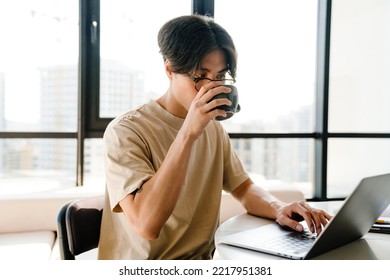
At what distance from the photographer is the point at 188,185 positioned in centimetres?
128

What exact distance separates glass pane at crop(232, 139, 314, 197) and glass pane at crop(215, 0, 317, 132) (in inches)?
4.9

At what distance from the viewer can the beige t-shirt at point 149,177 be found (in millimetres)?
1094

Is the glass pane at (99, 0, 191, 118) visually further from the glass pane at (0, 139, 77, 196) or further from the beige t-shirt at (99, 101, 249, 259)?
the beige t-shirt at (99, 101, 249, 259)

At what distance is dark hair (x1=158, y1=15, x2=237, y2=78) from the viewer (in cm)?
121

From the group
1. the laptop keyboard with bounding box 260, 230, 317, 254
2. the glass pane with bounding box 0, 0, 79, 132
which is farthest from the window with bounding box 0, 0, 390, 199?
the laptop keyboard with bounding box 260, 230, 317, 254

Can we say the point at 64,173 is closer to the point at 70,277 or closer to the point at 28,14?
the point at 28,14

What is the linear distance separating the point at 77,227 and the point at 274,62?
2700 mm

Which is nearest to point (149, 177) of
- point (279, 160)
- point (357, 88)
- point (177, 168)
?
point (177, 168)

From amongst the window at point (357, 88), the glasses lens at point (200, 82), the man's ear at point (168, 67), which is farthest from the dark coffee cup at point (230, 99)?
the window at point (357, 88)

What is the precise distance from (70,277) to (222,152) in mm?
724

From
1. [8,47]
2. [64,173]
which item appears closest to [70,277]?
[64,173]

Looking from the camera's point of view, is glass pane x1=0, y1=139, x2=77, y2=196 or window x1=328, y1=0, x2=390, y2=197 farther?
window x1=328, y1=0, x2=390, y2=197

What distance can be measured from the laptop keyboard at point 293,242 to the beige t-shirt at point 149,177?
0.34m

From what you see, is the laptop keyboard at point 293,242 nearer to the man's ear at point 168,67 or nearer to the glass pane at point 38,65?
the man's ear at point 168,67
